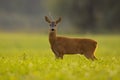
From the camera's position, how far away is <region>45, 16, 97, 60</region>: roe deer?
1616 cm

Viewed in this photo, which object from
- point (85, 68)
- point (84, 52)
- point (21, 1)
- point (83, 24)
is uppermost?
point (85, 68)

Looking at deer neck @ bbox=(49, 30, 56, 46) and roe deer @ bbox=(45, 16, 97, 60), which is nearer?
roe deer @ bbox=(45, 16, 97, 60)

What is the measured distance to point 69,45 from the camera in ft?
53.8

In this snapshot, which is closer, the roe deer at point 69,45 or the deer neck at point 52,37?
the roe deer at point 69,45

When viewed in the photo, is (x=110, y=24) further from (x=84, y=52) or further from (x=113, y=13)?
(x=84, y=52)

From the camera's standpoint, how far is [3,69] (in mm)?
12141

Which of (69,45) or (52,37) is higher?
(52,37)

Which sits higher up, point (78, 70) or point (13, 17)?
point (78, 70)

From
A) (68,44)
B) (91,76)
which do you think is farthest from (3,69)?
(68,44)

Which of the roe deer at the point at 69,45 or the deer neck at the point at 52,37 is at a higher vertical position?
the deer neck at the point at 52,37

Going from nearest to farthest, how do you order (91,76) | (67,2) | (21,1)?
(91,76)
(67,2)
(21,1)

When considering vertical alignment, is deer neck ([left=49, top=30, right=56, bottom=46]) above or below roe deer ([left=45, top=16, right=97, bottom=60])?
above

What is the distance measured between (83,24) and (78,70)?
52983 millimetres

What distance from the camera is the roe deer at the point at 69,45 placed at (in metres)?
16.2
